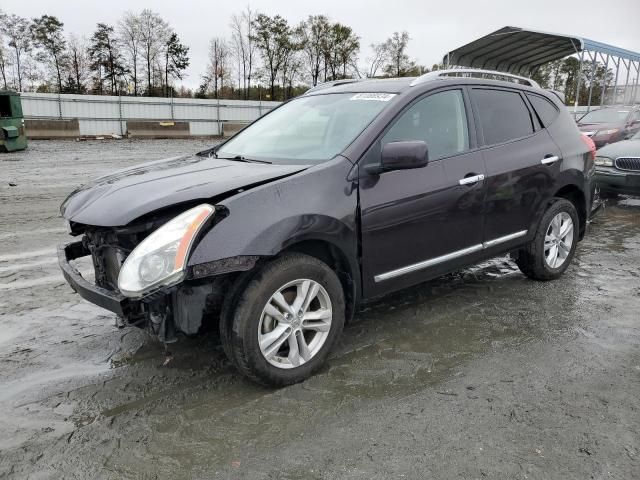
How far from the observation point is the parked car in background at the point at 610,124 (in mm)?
13164

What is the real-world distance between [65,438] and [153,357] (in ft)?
2.88

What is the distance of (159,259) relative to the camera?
2643 millimetres

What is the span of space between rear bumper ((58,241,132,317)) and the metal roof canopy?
650 inches

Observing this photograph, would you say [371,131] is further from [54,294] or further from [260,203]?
[54,294]

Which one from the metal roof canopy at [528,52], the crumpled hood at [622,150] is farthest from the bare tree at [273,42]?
the crumpled hood at [622,150]

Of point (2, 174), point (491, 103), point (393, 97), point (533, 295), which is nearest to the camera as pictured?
point (393, 97)

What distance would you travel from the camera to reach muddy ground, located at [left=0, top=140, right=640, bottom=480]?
246 cm

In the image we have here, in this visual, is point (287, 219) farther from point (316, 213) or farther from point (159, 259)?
point (159, 259)

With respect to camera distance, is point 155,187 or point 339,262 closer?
point 155,187

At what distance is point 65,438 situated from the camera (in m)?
2.62

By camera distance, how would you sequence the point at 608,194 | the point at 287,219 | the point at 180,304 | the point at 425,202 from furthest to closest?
the point at 608,194 < the point at 425,202 < the point at 287,219 < the point at 180,304

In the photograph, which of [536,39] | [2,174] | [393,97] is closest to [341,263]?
[393,97]

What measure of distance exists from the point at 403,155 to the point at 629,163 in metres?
7.12

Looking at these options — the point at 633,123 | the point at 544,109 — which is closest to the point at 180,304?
the point at 544,109
